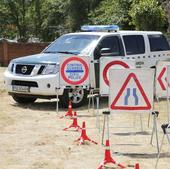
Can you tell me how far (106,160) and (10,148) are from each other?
1.75m

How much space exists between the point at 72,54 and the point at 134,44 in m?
2.09

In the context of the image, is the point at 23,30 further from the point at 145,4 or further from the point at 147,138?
the point at 147,138

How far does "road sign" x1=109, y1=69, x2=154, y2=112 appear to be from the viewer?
26.4 ft

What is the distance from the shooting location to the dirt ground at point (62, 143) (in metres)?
7.21

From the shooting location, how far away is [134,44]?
1402 cm

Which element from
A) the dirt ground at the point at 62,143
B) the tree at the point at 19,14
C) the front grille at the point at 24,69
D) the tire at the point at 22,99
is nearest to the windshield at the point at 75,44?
the front grille at the point at 24,69

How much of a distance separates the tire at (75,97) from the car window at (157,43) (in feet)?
10.0

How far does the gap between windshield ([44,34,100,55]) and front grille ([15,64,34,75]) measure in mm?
1119

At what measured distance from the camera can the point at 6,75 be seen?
503 inches

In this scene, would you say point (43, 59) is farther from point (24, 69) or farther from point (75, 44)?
point (75, 44)

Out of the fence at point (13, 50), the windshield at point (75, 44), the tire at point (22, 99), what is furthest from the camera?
the fence at point (13, 50)

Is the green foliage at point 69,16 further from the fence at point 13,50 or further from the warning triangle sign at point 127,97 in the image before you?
the warning triangle sign at point 127,97

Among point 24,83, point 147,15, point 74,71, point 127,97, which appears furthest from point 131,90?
point 147,15

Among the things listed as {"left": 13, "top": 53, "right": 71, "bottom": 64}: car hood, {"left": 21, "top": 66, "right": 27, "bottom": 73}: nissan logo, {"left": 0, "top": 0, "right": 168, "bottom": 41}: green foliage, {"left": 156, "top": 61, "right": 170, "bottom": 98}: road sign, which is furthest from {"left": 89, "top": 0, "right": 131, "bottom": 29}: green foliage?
{"left": 156, "top": 61, "right": 170, "bottom": 98}: road sign
